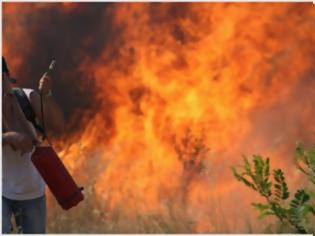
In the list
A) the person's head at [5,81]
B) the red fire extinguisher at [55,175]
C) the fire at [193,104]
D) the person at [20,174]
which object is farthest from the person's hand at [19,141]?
the fire at [193,104]

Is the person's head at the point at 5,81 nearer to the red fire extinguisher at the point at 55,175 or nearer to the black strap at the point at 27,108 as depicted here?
the black strap at the point at 27,108

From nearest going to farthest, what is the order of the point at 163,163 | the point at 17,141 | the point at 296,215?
the point at 296,215 → the point at 17,141 → the point at 163,163

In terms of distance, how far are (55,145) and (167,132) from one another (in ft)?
3.12

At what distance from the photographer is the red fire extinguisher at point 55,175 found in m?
3.94

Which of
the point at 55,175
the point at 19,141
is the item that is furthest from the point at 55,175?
the point at 19,141

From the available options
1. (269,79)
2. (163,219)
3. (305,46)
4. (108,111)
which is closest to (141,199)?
(163,219)

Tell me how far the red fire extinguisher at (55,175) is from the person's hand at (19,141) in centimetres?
12

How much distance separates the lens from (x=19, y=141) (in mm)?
3738

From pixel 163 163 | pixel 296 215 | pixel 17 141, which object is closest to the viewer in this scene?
pixel 296 215

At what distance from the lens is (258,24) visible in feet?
19.4

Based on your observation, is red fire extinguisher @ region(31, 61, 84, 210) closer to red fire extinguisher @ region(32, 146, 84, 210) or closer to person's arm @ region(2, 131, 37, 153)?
red fire extinguisher @ region(32, 146, 84, 210)

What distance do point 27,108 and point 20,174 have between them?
37cm

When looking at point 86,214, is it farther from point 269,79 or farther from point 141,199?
point 269,79

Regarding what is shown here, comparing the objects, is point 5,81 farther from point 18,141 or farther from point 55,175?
point 55,175
